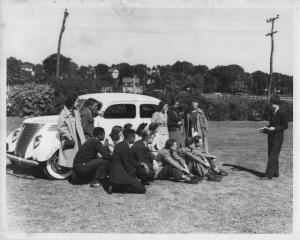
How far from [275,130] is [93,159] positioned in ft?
12.7

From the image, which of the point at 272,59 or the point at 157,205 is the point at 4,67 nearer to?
the point at 157,205

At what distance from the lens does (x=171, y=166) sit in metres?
8.02

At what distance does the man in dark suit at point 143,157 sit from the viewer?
7.50 m

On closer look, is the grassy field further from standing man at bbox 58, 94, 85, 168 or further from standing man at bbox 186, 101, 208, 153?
standing man at bbox 186, 101, 208, 153

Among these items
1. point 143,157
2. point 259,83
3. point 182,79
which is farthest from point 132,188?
point 182,79

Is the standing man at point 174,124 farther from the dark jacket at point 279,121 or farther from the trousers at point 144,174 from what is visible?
the dark jacket at point 279,121

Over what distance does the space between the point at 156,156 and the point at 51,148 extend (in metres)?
2.16

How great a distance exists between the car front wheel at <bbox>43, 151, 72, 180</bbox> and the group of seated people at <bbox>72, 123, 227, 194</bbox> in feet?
1.30

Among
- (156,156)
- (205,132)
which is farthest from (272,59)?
(156,156)

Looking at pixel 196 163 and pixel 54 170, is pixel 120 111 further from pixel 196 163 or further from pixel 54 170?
pixel 196 163

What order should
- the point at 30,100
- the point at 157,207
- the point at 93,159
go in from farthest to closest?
the point at 30,100 → the point at 93,159 → the point at 157,207

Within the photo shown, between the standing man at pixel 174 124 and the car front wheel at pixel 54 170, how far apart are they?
9.41 ft

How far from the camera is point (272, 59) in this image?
29.6 m

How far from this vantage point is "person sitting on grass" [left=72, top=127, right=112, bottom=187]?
24.2ft
